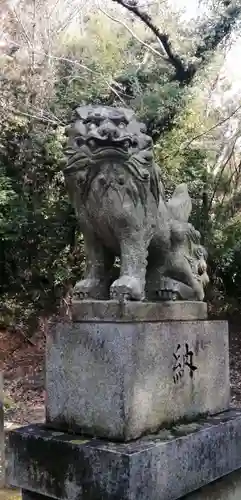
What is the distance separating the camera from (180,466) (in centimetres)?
258

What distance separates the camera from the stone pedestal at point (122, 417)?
2414mm

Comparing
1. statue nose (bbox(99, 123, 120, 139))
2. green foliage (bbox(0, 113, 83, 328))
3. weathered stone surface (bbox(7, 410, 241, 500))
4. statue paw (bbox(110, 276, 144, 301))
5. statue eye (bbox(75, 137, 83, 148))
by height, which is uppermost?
green foliage (bbox(0, 113, 83, 328))

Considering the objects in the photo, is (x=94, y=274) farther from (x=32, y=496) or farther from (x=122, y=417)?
(x=32, y=496)

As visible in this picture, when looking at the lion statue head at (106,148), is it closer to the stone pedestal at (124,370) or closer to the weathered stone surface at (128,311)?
the weathered stone surface at (128,311)

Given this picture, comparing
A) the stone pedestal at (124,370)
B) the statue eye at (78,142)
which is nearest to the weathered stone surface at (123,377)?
the stone pedestal at (124,370)

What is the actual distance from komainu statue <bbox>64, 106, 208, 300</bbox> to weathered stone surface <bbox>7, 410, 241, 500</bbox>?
71cm

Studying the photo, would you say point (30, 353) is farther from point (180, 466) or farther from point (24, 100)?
point (180, 466)

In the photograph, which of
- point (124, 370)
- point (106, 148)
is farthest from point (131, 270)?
point (106, 148)

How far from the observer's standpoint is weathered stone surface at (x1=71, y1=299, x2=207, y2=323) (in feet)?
8.45

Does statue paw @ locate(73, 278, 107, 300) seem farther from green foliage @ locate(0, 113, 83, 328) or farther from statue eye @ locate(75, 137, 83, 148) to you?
green foliage @ locate(0, 113, 83, 328)

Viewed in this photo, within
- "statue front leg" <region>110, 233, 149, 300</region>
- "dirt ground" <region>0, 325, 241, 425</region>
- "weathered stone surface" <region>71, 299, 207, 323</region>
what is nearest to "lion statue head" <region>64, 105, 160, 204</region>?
"statue front leg" <region>110, 233, 149, 300</region>

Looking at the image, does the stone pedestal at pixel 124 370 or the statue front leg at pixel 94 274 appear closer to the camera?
the stone pedestal at pixel 124 370

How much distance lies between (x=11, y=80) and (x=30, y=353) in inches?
178

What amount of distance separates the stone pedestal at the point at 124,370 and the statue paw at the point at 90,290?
8 centimetres
